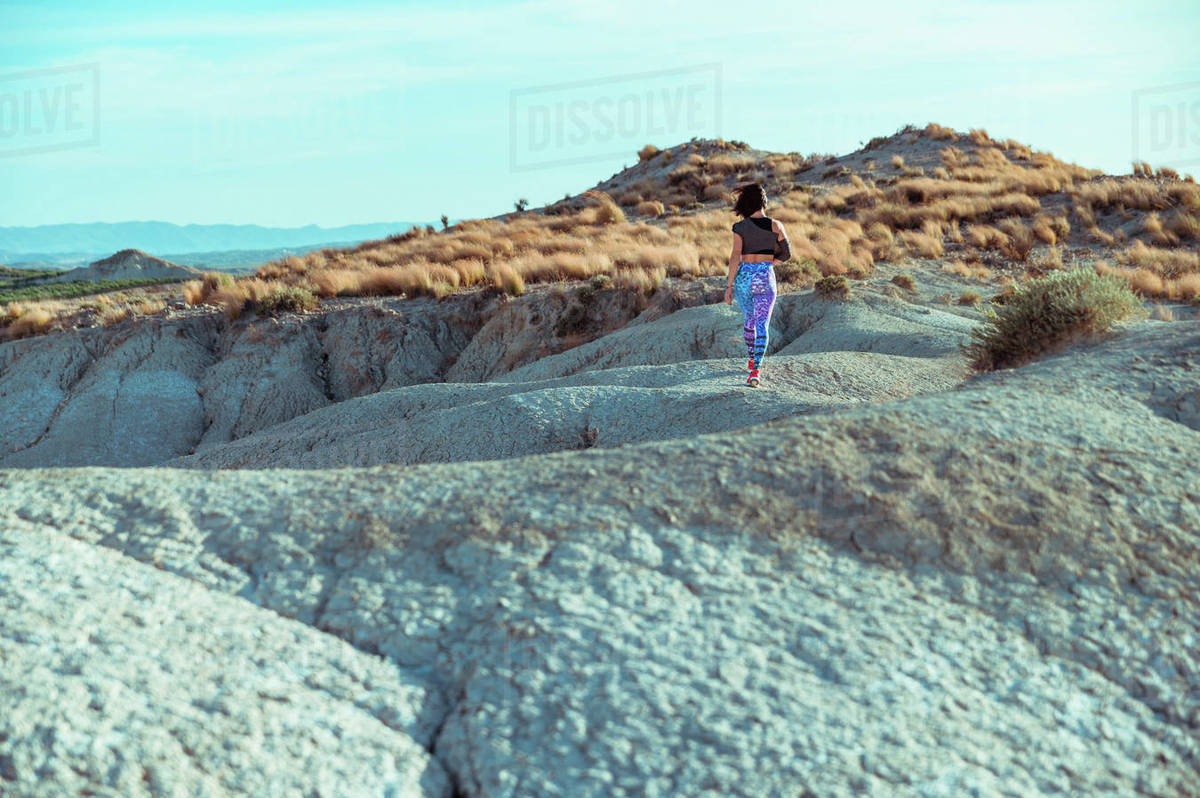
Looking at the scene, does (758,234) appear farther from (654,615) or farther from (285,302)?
(285,302)

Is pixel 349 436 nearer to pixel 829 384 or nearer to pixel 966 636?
pixel 829 384

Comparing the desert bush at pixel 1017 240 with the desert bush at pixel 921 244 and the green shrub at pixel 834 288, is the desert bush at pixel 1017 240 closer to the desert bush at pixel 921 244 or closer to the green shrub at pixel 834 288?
the desert bush at pixel 921 244

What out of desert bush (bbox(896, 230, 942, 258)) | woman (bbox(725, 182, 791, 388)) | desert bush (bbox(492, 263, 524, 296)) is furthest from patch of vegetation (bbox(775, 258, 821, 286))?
woman (bbox(725, 182, 791, 388))

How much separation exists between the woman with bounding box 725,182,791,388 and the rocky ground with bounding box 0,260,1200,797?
356 centimetres

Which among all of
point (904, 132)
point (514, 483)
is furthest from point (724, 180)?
point (514, 483)

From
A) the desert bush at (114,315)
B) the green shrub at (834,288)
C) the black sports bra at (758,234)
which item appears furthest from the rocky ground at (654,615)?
the desert bush at (114,315)

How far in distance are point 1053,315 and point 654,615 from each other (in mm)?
6160

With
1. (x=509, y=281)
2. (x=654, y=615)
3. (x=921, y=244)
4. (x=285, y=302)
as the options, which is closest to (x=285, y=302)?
(x=285, y=302)

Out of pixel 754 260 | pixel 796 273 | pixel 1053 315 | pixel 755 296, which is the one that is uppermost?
pixel 796 273

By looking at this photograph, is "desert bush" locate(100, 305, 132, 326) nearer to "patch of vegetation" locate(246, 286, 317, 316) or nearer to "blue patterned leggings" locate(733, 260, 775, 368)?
"patch of vegetation" locate(246, 286, 317, 316)

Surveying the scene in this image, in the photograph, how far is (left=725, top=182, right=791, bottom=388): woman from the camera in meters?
9.32

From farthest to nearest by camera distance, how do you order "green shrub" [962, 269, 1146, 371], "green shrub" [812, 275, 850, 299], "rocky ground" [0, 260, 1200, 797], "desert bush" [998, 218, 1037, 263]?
"desert bush" [998, 218, 1037, 263]
"green shrub" [812, 275, 850, 299]
"green shrub" [962, 269, 1146, 371]
"rocky ground" [0, 260, 1200, 797]

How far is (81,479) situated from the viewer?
4855 millimetres

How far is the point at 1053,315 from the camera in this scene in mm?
8523
